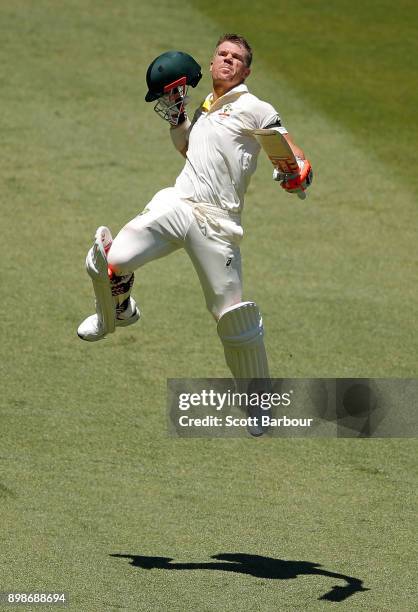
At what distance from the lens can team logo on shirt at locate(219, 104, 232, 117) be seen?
849cm

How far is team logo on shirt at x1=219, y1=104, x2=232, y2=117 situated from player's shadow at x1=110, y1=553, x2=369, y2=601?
2999 millimetres

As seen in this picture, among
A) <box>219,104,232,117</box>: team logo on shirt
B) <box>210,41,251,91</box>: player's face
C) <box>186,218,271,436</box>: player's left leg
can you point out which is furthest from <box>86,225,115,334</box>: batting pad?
<box>210,41,251,91</box>: player's face

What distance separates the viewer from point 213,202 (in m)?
8.52

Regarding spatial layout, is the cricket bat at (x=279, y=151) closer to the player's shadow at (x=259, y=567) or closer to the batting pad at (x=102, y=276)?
the batting pad at (x=102, y=276)

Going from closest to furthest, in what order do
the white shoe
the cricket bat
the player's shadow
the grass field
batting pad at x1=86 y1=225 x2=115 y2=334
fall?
1. the cricket bat
2. batting pad at x1=86 y1=225 x2=115 y2=334
3. the white shoe
4. the player's shadow
5. the grass field

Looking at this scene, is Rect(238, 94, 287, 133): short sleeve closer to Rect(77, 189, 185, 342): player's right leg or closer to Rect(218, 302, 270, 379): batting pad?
Rect(77, 189, 185, 342): player's right leg

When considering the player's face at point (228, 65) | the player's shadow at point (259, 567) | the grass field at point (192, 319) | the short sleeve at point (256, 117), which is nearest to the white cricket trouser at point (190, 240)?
the short sleeve at point (256, 117)

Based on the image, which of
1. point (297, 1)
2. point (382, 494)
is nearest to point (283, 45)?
point (297, 1)

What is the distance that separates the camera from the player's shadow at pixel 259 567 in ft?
29.7

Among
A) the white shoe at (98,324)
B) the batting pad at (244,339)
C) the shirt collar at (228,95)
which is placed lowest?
the batting pad at (244,339)

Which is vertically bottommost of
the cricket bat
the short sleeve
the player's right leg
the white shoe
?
the white shoe

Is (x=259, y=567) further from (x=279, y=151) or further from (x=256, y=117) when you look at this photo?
(x=256, y=117)

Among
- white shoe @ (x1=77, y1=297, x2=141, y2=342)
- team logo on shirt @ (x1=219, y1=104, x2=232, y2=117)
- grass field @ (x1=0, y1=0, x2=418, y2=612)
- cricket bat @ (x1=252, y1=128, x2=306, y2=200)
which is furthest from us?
grass field @ (x1=0, y1=0, x2=418, y2=612)

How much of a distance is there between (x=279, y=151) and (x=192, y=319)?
4819 mm
